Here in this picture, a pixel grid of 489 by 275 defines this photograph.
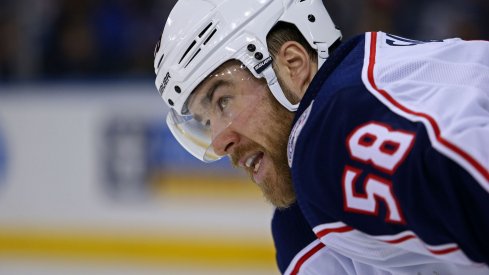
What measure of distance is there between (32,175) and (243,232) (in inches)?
50.5

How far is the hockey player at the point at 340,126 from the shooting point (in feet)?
4.70

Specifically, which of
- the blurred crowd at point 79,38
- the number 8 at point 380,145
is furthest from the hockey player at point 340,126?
the blurred crowd at point 79,38

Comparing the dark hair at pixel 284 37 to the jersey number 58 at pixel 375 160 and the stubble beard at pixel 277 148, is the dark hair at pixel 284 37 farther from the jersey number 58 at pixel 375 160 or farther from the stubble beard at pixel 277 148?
the jersey number 58 at pixel 375 160

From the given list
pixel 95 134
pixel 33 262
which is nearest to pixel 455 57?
pixel 95 134

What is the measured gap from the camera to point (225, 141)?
1996 millimetres

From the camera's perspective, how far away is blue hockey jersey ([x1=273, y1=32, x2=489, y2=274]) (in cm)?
141

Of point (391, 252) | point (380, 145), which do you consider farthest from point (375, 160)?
point (391, 252)

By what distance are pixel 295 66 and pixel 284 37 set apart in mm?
80

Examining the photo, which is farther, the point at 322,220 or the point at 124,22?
the point at 124,22

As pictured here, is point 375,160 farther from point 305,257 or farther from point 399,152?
point 305,257

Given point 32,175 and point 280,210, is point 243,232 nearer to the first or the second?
point 32,175

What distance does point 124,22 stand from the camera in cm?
482

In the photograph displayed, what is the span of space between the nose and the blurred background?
2470 millimetres

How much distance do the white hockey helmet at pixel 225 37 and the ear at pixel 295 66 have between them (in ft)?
0.10
